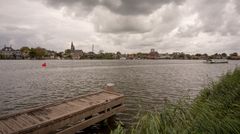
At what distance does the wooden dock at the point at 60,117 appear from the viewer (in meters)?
7.05

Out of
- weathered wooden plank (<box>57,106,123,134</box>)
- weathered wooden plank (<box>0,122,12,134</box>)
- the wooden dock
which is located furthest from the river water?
weathered wooden plank (<box>0,122,12,134</box>)

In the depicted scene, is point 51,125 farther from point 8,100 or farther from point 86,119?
point 8,100

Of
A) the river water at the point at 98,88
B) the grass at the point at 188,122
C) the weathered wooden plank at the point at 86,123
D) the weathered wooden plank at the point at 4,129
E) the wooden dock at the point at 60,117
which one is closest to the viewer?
the grass at the point at 188,122

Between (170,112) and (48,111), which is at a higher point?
(170,112)

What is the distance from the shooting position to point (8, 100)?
17500 millimetres

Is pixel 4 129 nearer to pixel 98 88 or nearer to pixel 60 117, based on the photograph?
pixel 60 117

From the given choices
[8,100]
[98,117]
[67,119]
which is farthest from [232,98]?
[8,100]

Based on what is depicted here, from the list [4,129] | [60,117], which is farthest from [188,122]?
[4,129]

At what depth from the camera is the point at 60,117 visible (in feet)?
25.7

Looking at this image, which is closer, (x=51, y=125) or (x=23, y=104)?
(x=51, y=125)

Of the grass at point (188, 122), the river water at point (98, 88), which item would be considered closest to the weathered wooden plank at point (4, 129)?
the grass at point (188, 122)

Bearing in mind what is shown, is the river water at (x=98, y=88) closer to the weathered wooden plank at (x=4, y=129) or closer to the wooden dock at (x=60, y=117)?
the wooden dock at (x=60, y=117)

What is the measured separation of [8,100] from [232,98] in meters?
20.7

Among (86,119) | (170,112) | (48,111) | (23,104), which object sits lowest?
(23,104)
